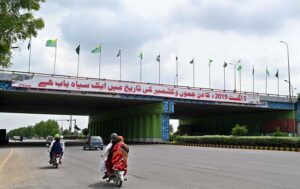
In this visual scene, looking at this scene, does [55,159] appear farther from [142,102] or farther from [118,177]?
Result: [142,102]

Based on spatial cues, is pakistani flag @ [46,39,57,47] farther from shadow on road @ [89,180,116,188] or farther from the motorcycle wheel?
the motorcycle wheel

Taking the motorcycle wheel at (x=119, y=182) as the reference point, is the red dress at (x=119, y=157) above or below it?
above

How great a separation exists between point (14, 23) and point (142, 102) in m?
41.0

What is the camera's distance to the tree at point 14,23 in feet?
38.9

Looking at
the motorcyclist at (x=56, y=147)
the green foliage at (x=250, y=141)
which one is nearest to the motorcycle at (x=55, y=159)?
the motorcyclist at (x=56, y=147)

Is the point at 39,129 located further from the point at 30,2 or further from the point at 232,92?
the point at 30,2

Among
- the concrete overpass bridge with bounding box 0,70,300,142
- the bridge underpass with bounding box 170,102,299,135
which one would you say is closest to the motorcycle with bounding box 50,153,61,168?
the concrete overpass bridge with bounding box 0,70,300,142

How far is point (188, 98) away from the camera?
51.6 metres

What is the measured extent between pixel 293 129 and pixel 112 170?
175 ft

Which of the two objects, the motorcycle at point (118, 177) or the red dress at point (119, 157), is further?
the red dress at point (119, 157)

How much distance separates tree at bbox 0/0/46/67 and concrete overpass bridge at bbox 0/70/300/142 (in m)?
29.7

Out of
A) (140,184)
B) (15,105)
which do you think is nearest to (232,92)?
(15,105)

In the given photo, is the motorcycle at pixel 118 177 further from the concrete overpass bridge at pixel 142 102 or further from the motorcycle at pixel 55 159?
A: the concrete overpass bridge at pixel 142 102

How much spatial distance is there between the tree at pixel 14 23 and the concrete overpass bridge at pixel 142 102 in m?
29.7
